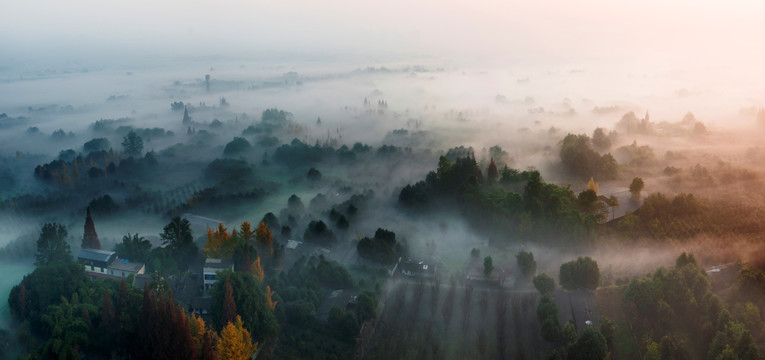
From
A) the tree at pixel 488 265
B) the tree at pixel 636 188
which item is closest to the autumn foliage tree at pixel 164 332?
the tree at pixel 488 265

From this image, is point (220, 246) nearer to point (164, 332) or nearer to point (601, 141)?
point (164, 332)

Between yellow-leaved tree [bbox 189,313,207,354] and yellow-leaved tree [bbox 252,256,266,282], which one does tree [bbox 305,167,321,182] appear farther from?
yellow-leaved tree [bbox 189,313,207,354]

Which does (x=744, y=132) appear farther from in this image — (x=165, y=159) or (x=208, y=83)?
(x=208, y=83)

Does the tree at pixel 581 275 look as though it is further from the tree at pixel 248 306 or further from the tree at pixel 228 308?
the tree at pixel 228 308

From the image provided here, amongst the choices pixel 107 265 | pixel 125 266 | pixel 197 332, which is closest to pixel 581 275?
pixel 197 332

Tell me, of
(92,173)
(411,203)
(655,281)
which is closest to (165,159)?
(92,173)

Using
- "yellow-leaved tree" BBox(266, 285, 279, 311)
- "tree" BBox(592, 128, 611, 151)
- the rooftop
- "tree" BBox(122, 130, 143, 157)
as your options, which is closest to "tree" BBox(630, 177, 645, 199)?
"tree" BBox(592, 128, 611, 151)
